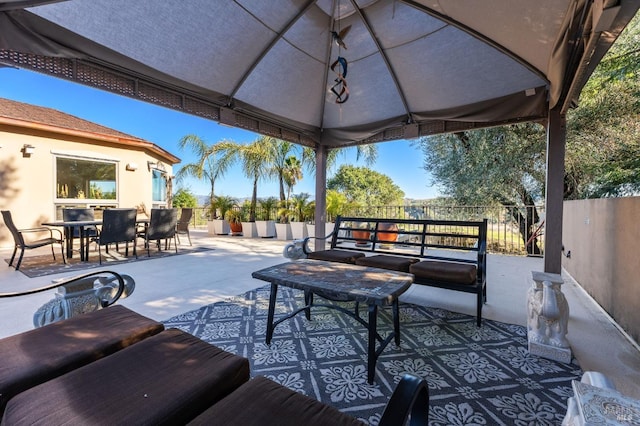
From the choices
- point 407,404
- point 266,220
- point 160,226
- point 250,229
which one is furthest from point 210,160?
point 407,404

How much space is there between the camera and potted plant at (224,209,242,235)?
9.91 m

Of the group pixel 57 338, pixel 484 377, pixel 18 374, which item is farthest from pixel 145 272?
pixel 484 377

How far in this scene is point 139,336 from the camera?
1.44m

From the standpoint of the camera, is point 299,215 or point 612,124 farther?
point 299,215

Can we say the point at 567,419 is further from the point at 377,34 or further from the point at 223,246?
the point at 223,246

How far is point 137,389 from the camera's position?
988 mm

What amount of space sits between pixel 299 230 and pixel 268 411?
7.69 metres

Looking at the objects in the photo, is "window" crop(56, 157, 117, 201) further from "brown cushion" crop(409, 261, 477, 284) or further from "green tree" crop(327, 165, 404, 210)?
"green tree" crop(327, 165, 404, 210)

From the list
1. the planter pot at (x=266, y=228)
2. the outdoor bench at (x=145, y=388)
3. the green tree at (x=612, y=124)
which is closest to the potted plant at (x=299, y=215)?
the planter pot at (x=266, y=228)

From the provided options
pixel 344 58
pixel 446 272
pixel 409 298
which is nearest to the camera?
pixel 446 272

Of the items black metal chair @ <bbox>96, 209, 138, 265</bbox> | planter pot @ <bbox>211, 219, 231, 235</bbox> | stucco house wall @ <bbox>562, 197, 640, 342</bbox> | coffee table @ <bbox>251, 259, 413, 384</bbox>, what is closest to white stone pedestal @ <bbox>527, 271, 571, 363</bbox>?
stucco house wall @ <bbox>562, 197, 640, 342</bbox>

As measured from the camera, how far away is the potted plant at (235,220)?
991 cm

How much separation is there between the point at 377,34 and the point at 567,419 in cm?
382

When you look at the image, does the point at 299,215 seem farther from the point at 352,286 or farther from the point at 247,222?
the point at 352,286
